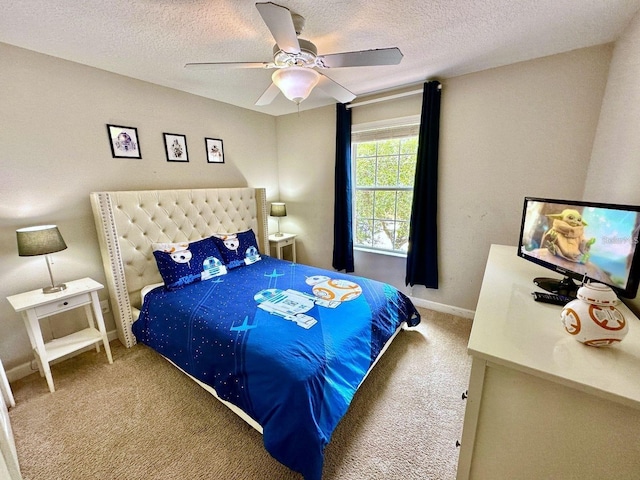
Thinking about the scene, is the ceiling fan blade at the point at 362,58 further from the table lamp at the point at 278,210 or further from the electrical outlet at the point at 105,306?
the electrical outlet at the point at 105,306

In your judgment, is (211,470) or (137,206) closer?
(211,470)

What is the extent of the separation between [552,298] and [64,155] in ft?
11.1

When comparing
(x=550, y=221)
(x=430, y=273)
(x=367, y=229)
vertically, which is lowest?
(x=430, y=273)

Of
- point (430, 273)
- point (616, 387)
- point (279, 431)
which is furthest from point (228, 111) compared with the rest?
point (616, 387)

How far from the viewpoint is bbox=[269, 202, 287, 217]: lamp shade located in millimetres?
3579

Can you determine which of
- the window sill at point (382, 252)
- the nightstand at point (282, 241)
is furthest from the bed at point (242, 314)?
the window sill at point (382, 252)

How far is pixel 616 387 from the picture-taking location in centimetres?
68

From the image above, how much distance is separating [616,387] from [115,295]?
301cm

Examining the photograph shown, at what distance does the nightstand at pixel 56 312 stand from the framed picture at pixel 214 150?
1704mm

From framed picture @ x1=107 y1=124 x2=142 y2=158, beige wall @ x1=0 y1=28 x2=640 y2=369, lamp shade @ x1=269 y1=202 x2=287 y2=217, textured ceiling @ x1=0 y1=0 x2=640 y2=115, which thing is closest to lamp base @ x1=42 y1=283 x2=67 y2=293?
beige wall @ x1=0 y1=28 x2=640 y2=369

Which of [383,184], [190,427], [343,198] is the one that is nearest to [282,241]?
[343,198]

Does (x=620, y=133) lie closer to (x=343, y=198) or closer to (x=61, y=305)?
(x=343, y=198)

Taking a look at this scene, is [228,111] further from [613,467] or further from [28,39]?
[613,467]

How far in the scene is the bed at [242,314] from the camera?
4.05 ft
